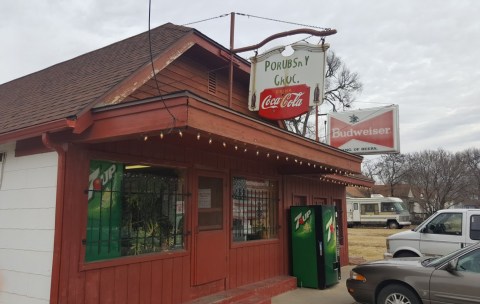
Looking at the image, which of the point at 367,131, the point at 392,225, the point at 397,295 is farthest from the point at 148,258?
the point at 392,225

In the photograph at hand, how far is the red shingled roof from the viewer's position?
6406mm

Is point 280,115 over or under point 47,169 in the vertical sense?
over

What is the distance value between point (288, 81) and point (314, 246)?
3.87 m

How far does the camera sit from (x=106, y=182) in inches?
244

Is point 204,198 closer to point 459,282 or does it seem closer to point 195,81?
point 195,81

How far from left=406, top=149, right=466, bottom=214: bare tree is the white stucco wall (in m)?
59.2

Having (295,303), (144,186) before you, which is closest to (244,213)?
(295,303)

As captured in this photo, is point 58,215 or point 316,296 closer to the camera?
point 58,215

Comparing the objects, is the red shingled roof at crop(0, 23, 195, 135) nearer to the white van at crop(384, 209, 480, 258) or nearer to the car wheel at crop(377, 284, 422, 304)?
the car wheel at crop(377, 284, 422, 304)

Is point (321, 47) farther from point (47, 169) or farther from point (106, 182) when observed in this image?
point (47, 169)

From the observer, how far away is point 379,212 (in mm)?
38688

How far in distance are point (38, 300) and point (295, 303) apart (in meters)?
4.70

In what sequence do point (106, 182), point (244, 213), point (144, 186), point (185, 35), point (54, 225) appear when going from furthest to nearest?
point (244, 213) < point (185, 35) < point (144, 186) < point (106, 182) < point (54, 225)

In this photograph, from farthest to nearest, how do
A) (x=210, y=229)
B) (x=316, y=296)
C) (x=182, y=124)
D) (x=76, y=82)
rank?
(x=316, y=296) < (x=210, y=229) < (x=76, y=82) < (x=182, y=124)
